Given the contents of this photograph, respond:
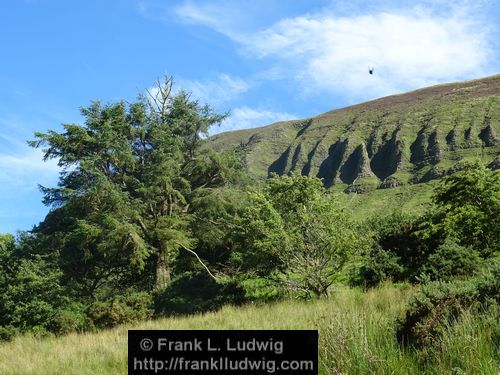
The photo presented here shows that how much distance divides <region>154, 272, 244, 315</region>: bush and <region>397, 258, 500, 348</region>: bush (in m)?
16.3

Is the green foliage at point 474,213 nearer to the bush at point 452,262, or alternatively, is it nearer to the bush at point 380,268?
the bush at point 452,262

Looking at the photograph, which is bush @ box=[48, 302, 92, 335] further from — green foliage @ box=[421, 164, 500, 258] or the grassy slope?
green foliage @ box=[421, 164, 500, 258]

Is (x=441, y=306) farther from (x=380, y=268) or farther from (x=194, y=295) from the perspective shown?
(x=194, y=295)

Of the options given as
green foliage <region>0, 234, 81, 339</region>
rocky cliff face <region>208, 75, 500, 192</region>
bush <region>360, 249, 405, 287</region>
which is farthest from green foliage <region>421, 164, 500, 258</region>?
rocky cliff face <region>208, 75, 500, 192</region>

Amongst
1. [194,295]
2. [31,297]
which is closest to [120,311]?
[194,295]

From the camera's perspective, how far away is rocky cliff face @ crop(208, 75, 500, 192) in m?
110

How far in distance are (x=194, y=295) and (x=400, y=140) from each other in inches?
4461

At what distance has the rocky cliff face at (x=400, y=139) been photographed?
11050 cm

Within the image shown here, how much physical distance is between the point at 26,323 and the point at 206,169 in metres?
14.2

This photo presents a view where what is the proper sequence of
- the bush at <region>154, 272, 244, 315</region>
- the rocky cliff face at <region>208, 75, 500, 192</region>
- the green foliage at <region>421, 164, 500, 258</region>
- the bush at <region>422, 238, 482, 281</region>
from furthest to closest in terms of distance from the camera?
the rocky cliff face at <region>208, 75, 500, 192</region>
the bush at <region>154, 272, 244, 315</region>
the green foliage at <region>421, 164, 500, 258</region>
the bush at <region>422, 238, 482, 281</region>

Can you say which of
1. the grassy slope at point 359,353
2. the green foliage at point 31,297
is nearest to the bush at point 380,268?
the grassy slope at point 359,353

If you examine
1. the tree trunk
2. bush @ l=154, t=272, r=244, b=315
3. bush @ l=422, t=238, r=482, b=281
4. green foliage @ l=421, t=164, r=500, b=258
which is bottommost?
bush @ l=154, t=272, r=244, b=315

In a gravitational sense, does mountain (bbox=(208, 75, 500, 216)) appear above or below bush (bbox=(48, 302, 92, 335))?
above

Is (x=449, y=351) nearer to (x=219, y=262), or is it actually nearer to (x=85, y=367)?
(x=85, y=367)
